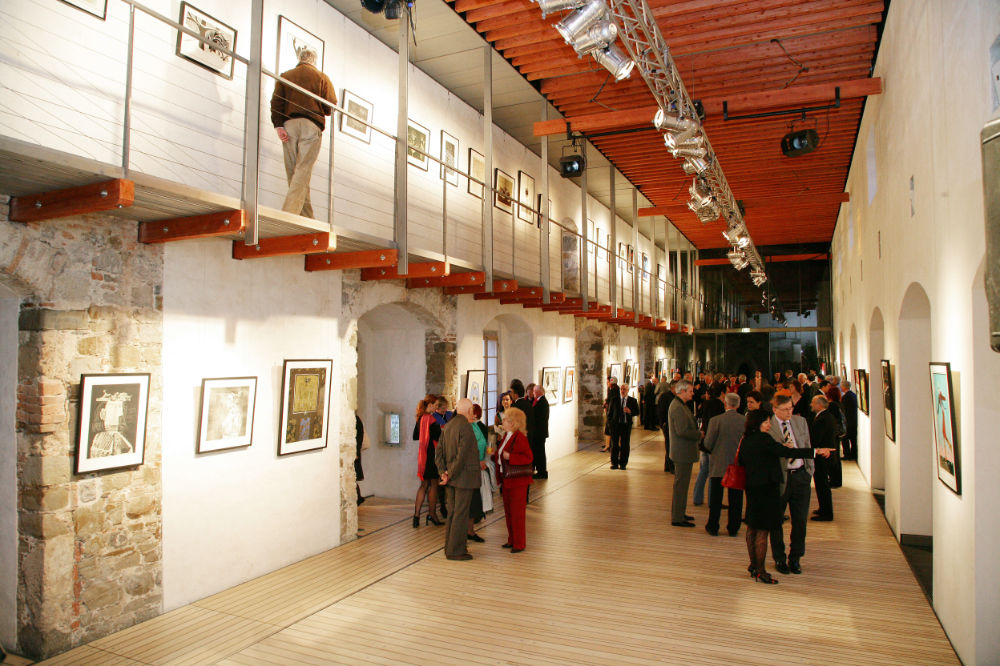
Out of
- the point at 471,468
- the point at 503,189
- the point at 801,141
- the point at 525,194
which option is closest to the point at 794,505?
the point at 471,468

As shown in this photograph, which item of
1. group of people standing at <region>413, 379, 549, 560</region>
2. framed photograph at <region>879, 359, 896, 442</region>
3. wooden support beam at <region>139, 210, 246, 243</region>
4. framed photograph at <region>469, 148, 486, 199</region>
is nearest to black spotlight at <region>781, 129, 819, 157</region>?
framed photograph at <region>879, 359, 896, 442</region>

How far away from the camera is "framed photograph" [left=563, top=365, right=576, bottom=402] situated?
15617 millimetres

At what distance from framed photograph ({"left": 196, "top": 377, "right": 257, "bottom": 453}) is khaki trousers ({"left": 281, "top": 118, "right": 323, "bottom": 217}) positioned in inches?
70.3

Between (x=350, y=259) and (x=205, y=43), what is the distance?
96.3 inches

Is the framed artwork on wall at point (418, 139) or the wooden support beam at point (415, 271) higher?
the framed artwork on wall at point (418, 139)

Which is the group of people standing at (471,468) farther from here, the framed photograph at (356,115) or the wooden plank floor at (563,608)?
the framed photograph at (356,115)

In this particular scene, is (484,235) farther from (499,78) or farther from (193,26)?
(193,26)

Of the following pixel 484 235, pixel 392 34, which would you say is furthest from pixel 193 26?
pixel 484 235

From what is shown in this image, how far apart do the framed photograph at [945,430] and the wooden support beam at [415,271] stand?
4.99 metres

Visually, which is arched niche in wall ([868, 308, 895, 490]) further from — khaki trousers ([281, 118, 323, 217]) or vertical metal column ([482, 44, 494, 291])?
khaki trousers ([281, 118, 323, 217])

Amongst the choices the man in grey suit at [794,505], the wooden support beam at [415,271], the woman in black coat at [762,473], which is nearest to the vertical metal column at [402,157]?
the wooden support beam at [415,271]

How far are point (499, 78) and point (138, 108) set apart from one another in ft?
19.9

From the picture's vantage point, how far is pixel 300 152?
20.4ft

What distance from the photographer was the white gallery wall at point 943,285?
4.35 meters
